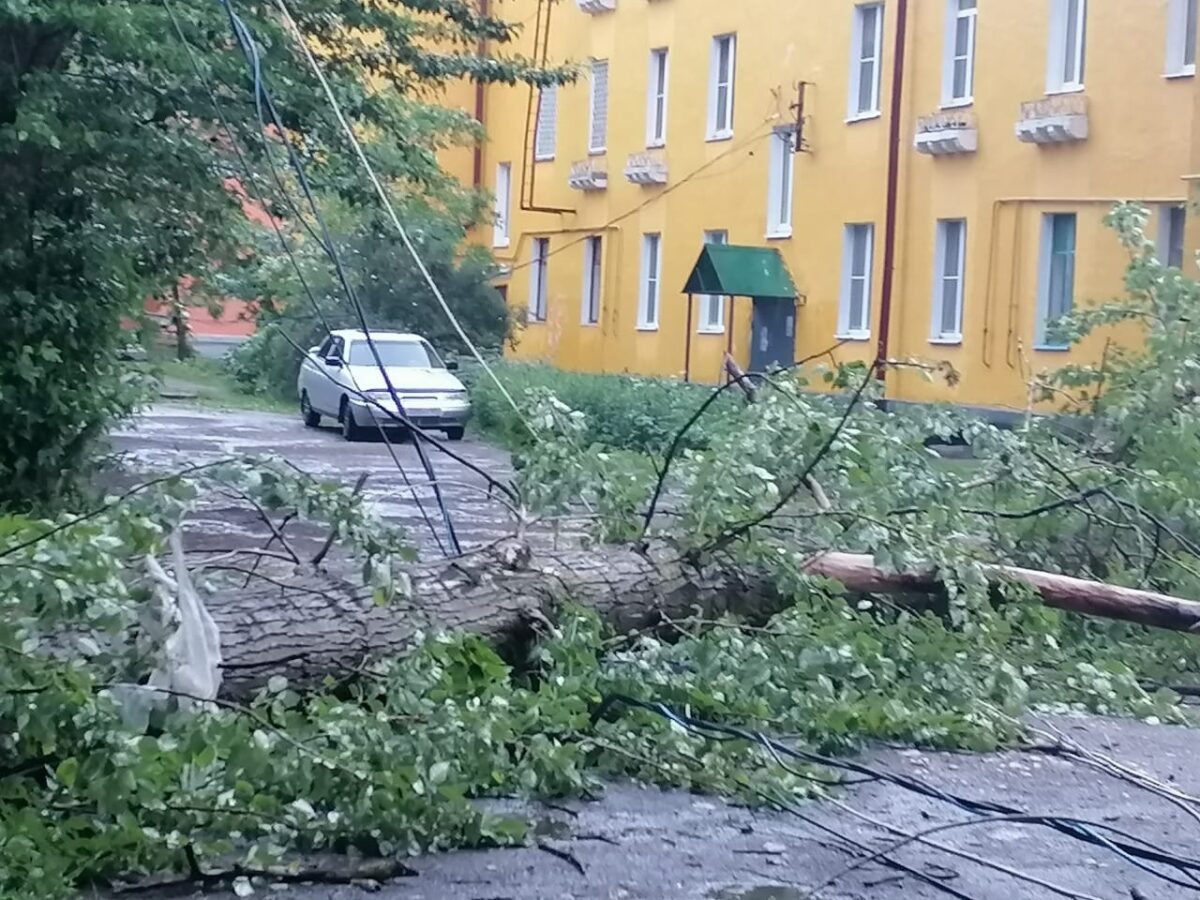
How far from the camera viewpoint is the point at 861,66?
23.1m

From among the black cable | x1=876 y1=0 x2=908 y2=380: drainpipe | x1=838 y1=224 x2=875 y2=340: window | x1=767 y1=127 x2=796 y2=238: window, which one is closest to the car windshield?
x1=767 y1=127 x2=796 y2=238: window

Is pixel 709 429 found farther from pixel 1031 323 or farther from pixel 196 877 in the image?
pixel 1031 323

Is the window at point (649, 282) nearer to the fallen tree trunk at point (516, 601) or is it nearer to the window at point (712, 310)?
the window at point (712, 310)

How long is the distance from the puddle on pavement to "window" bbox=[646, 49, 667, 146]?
76.4ft

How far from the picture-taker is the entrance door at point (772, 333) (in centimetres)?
2423

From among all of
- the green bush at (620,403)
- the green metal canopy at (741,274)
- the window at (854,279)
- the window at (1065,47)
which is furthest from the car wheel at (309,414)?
the window at (1065,47)

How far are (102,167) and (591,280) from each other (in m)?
20.4

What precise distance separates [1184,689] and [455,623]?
3.62 meters

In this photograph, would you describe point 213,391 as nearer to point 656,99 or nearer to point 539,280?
point 539,280

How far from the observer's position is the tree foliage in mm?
8859

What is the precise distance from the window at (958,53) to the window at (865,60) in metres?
1.45

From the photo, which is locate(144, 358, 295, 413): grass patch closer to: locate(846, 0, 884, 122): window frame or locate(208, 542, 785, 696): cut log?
locate(846, 0, 884, 122): window frame

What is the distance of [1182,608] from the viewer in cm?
739

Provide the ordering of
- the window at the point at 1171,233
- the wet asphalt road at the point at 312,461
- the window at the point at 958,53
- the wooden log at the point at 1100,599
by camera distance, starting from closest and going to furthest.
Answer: the wooden log at the point at 1100,599, the wet asphalt road at the point at 312,461, the window at the point at 1171,233, the window at the point at 958,53
